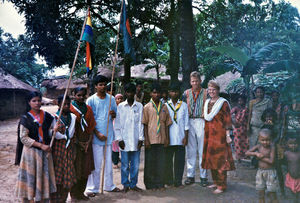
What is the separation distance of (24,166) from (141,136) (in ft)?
6.10

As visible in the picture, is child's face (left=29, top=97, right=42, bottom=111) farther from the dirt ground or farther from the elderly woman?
the elderly woman

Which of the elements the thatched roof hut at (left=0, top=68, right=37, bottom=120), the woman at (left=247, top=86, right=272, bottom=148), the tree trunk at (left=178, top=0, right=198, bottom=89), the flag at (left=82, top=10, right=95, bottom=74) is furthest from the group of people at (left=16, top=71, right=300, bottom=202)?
the thatched roof hut at (left=0, top=68, right=37, bottom=120)

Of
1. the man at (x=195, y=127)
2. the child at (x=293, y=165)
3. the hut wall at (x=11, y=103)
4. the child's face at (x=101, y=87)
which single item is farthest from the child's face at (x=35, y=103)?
the hut wall at (x=11, y=103)

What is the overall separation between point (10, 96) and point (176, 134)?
16888 mm

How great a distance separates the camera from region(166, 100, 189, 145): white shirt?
457 centimetres

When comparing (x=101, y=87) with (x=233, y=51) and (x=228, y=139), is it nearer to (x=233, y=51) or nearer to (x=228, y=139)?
(x=228, y=139)

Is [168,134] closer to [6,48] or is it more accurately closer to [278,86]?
[278,86]

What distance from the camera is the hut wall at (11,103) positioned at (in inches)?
691

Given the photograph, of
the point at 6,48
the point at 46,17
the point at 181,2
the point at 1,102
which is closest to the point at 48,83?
the point at 1,102

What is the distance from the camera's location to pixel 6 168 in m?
6.56

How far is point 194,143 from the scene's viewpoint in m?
4.79

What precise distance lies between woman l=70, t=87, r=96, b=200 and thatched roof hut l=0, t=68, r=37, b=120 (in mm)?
15161

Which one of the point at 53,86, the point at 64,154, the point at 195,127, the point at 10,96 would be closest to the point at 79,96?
the point at 64,154

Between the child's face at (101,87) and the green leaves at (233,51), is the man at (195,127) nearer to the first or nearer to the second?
the child's face at (101,87)
